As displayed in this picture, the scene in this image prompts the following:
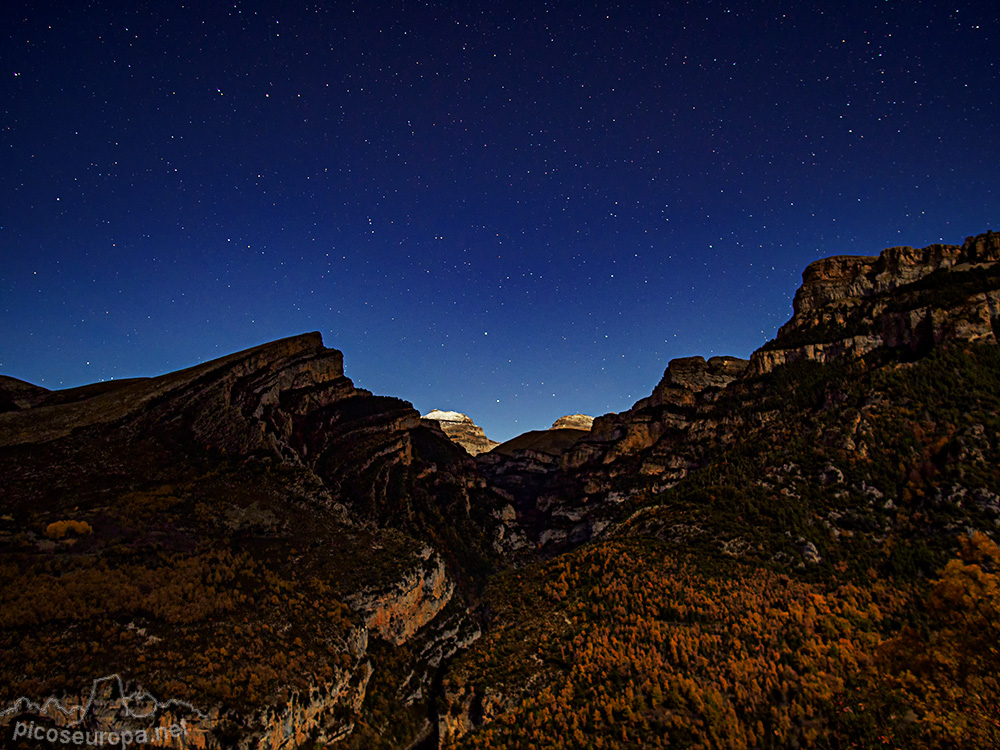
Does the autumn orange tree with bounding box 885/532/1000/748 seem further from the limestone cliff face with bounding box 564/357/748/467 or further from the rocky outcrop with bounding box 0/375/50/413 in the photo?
the limestone cliff face with bounding box 564/357/748/467

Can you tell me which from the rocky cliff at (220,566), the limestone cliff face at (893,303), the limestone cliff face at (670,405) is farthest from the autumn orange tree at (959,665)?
the limestone cliff face at (670,405)

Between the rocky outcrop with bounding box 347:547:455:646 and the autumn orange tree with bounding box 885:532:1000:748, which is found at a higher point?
the autumn orange tree with bounding box 885:532:1000:748

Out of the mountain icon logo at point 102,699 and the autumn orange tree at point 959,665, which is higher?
the autumn orange tree at point 959,665

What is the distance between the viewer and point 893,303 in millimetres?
98875

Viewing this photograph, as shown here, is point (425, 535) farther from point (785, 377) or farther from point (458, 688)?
point (785, 377)

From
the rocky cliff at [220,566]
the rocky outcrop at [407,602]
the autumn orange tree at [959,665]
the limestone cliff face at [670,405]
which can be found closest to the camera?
the autumn orange tree at [959,665]

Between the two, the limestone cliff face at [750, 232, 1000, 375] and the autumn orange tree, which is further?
the limestone cliff face at [750, 232, 1000, 375]

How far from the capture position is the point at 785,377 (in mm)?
109312

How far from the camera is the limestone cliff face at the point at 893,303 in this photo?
82562mm

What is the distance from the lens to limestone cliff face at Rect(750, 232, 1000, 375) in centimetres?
8256

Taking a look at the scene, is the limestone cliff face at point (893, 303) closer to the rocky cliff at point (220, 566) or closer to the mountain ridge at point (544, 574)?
the mountain ridge at point (544, 574)

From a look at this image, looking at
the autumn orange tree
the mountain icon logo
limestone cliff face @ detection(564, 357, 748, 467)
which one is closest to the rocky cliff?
the mountain icon logo

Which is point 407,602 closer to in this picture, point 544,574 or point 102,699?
point 544,574

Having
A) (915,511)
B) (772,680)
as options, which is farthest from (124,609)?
(915,511)
